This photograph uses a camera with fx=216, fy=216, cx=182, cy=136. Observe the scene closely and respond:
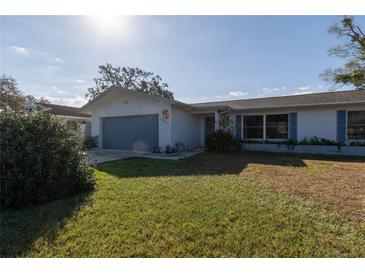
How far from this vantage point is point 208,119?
15.5 m

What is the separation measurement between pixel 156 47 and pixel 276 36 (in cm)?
415

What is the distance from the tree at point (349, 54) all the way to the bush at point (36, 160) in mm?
13128

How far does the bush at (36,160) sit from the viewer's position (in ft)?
13.2

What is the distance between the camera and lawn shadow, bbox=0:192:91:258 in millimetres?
2734

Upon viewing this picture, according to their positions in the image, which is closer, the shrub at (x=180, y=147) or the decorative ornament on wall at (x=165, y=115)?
the decorative ornament on wall at (x=165, y=115)

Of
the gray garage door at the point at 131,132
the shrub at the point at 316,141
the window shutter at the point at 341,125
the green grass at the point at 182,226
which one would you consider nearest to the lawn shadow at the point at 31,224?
the green grass at the point at 182,226

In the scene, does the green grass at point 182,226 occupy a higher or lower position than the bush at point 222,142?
lower

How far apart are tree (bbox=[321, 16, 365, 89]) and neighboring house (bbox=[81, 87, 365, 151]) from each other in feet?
3.44

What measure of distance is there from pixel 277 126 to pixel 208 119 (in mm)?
4566

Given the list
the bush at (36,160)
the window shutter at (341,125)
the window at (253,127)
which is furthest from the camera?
the window at (253,127)

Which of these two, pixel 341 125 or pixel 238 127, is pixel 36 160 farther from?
pixel 341 125

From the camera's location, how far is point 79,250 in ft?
8.61

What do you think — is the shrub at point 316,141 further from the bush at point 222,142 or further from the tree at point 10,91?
the tree at point 10,91
